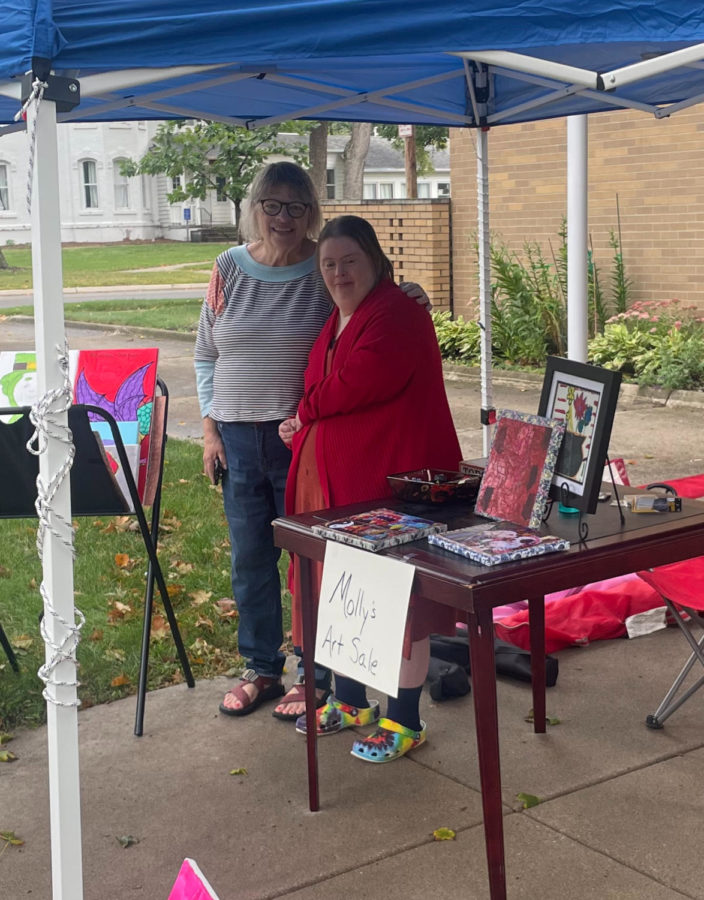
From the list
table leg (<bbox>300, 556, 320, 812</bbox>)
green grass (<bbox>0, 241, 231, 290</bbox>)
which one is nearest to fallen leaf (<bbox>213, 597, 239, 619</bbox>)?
table leg (<bbox>300, 556, 320, 812</bbox>)

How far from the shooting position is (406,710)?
390cm

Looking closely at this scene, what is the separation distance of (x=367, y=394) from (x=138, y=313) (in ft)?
58.1

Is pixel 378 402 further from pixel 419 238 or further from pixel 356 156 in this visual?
pixel 356 156

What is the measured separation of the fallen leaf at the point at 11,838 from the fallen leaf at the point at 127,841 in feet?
0.96

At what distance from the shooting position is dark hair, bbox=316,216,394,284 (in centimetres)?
369

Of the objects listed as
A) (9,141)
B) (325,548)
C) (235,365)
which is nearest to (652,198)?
(235,365)

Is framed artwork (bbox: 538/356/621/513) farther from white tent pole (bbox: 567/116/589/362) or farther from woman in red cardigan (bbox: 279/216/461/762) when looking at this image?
white tent pole (bbox: 567/116/589/362)

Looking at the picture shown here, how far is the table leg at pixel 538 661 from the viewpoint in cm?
408

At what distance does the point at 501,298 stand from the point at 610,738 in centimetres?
957

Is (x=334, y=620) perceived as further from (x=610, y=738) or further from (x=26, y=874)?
(x=610, y=738)

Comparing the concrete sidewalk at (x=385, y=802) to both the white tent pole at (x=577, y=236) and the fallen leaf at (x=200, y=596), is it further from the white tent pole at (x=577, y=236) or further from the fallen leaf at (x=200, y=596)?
the white tent pole at (x=577, y=236)

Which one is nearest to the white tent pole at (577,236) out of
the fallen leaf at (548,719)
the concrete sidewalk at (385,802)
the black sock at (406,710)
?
the concrete sidewalk at (385,802)

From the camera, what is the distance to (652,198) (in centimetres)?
1196

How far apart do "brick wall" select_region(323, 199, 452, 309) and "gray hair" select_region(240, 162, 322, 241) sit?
32.6ft
